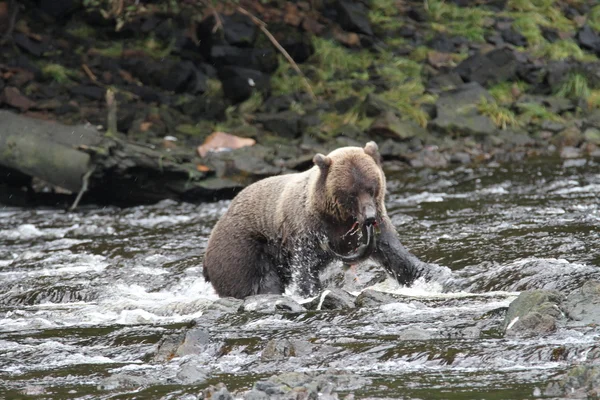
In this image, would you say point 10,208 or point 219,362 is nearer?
point 219,362

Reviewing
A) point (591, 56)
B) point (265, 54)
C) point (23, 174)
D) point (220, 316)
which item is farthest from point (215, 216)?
point (591, 56)

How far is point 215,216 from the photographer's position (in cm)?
1324

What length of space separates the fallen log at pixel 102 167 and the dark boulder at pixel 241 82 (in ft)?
12.3

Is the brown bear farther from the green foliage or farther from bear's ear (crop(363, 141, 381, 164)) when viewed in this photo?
the green foliage

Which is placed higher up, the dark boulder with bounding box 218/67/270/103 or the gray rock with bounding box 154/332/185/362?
the dark boulder with bounding box 218/67/270/103

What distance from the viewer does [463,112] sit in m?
17.7

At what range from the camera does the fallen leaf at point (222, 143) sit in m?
16.4

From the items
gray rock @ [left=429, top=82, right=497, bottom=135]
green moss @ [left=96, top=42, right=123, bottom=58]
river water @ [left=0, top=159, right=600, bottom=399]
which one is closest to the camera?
river water @ [left=0, top=159, right=600, bottom=399]

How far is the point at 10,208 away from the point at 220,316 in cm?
768

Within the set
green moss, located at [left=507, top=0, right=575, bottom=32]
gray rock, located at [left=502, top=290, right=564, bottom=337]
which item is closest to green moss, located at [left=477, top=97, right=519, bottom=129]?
green moss, located at [left=507, top=0, right=575, bottom=32]

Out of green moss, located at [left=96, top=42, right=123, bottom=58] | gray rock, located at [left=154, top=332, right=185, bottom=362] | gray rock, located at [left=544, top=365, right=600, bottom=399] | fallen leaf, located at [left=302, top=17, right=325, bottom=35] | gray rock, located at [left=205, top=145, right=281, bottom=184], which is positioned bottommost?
gray rock, located at [left=205, top=145, right=281, bottom=184]

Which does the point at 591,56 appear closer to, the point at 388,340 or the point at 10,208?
the point at 10,208

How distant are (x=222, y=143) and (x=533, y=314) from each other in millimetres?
10590

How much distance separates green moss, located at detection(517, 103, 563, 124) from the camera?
17.8 metres
